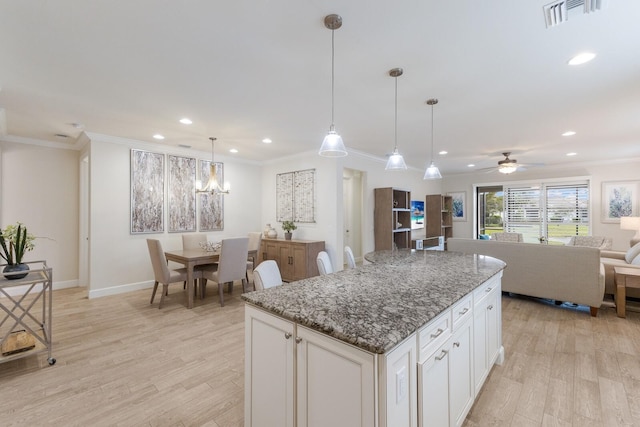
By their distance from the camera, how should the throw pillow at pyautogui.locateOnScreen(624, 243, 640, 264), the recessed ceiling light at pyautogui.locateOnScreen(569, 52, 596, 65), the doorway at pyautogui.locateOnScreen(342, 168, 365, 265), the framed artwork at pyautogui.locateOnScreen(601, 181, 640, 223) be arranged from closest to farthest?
the recessed ceiling light at pyautogui.locateOnScreen(569, 52, 596, 65) < the throw pillow at pyautogui.locateOnScreen(624, 243, 640, 264) < the framed artwork at pyautogui.locateOnScreen(601, 181, 640, 223) < the doorway at pyautogui.locateOnScreen(342, 168, 365, 265)

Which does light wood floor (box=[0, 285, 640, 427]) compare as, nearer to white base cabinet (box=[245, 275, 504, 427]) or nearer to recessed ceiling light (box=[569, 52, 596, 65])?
white base cabinet (box=[245, 275, 504, 427])

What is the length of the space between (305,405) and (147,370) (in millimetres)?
1924

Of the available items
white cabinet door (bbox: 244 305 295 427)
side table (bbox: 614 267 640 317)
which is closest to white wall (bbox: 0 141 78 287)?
white cabinet door (bbox: 244 305 295 427)

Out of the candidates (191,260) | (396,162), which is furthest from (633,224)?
(191,260)

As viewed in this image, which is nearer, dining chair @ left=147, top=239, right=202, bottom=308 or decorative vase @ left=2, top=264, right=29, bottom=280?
decorative vase @ left=2, top=264, right=29, bottom=280

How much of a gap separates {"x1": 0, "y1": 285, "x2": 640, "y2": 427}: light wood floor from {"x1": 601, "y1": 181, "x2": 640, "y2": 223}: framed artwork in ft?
14.0

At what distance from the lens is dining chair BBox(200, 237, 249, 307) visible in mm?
4109

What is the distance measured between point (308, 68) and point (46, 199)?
17.4 ft

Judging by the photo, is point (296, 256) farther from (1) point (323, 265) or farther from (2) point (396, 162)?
(2) point (396, 162)

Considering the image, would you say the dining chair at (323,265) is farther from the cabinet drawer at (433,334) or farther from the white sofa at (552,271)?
the white sofa at (552,271)

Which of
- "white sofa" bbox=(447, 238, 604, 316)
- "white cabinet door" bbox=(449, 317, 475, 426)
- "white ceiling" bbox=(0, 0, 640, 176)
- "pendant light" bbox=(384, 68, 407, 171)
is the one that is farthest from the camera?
"white sofa" bbox=(447, 238, 604, 316)

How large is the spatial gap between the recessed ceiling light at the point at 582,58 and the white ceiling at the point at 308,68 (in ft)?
0.15

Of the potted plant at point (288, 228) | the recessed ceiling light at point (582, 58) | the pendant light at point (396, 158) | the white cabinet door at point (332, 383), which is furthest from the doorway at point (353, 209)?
the white cabinet door at point (332, 383)

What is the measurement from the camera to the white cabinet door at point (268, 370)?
4.44ft
